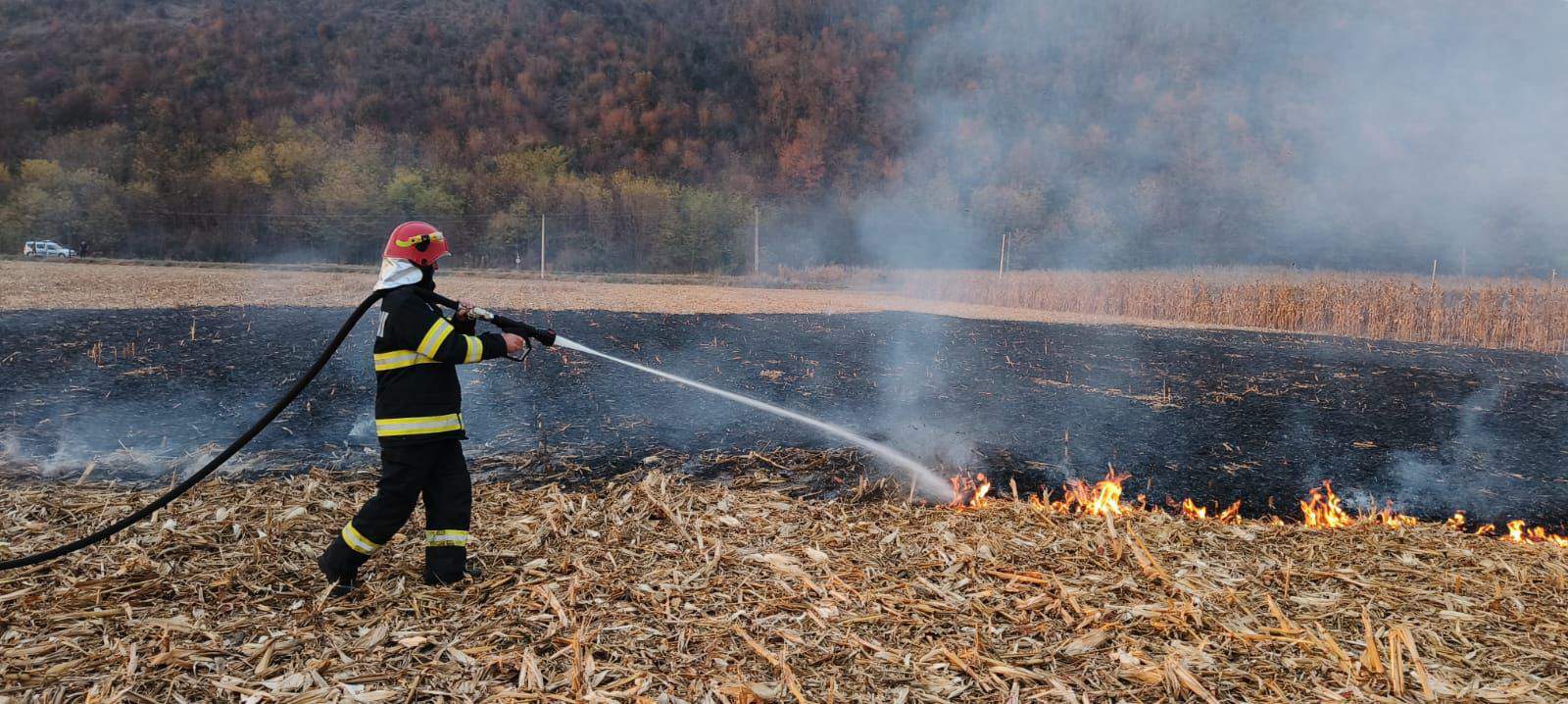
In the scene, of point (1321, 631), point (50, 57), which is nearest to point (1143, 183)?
point (1321, 631)

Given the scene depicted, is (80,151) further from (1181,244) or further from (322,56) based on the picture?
(1181,244)

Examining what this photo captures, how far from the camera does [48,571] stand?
11.8ft

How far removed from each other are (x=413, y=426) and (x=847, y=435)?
3.51m

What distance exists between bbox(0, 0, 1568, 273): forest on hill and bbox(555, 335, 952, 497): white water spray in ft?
63.1

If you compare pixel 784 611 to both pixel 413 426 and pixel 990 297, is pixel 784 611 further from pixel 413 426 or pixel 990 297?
pixel 990 297

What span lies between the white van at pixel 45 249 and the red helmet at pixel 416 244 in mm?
32043

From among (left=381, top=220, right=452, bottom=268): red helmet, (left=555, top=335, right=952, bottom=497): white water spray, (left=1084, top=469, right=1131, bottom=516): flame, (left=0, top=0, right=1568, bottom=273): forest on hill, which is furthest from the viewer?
(left=0, top=0, right=1568, bottom=273): forest on hill

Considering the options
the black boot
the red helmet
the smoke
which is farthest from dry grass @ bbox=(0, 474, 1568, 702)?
the smoke

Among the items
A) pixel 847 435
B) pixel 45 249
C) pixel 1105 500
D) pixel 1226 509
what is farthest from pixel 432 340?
pixel 45 249

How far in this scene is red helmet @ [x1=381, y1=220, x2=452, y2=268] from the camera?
3543 millimetres

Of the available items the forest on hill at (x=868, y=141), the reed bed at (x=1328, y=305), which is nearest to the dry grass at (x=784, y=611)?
the reed bed at (x=1328, y=305)

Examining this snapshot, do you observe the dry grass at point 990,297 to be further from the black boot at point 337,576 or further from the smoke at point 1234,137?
the black boot at point 337,576

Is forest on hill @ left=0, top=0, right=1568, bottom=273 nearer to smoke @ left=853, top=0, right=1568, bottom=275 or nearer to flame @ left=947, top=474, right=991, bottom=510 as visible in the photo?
smoke @ left=853, top=0, right=1568, bottom=275

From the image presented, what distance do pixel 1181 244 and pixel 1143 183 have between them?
416 cm
